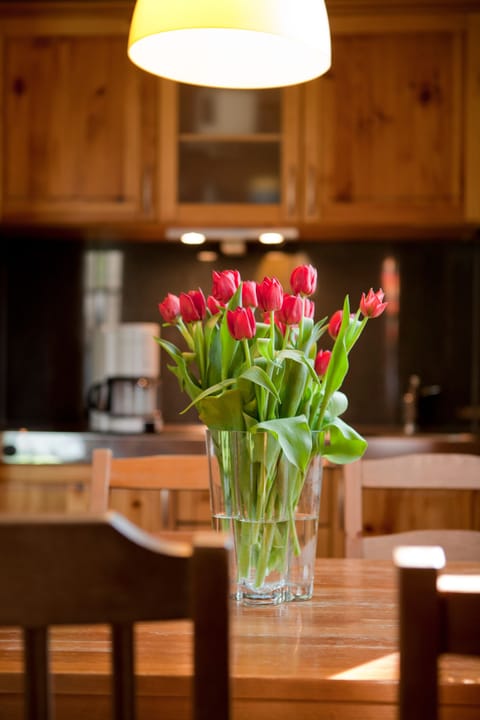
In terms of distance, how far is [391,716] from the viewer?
0.90 m

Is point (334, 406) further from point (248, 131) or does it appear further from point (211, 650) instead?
point (248, 131)

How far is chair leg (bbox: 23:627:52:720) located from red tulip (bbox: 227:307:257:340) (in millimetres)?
538

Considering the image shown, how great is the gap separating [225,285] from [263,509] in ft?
1.00

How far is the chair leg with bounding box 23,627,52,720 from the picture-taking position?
0.67m

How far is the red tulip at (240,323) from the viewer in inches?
44.1

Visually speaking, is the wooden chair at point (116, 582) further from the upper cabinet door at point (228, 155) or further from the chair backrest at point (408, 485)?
the upper cabinet door at point (228, 155)

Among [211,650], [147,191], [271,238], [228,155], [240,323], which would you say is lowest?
[211,650]

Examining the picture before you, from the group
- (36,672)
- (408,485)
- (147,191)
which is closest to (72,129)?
(147,191)

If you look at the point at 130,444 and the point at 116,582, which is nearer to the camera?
the point at 116,582

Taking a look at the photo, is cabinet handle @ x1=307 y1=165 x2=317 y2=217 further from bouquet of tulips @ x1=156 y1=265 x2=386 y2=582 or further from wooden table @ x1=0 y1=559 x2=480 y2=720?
wooden table @ x1=0 y1=559 x2=480 y2=720

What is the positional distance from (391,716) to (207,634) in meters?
0.34

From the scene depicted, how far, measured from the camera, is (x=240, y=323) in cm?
112

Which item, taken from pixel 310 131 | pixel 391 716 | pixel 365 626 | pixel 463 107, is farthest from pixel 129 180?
pixel 391 716

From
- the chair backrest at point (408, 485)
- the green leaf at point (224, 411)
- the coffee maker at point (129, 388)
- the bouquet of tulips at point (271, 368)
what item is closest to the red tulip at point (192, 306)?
the bouquet of tulips at point (271, 368)
